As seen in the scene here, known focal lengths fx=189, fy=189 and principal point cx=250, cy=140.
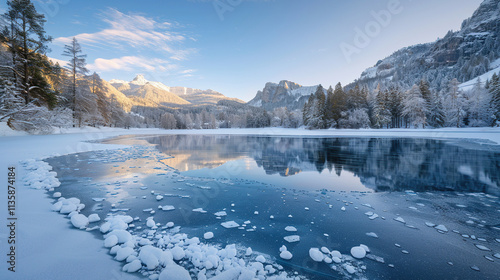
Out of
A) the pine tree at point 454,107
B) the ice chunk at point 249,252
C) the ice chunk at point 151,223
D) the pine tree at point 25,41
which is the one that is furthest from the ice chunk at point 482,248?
the pine tree at point 454,107

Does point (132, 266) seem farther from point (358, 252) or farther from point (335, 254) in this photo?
point (358, 252)

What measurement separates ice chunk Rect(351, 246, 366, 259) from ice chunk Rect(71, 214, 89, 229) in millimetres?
4854

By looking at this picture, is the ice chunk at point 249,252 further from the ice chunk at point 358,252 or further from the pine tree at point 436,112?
the pine tree at point 436,112

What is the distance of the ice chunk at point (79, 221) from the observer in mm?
3570

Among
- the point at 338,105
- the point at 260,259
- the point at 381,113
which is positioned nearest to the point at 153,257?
the point at 260,259

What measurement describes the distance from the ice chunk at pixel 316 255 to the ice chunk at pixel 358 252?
542mm

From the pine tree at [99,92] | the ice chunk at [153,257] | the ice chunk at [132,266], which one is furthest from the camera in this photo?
the pine tree at [99,92]

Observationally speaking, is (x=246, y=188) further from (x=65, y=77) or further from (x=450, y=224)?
(x=65, y=77)

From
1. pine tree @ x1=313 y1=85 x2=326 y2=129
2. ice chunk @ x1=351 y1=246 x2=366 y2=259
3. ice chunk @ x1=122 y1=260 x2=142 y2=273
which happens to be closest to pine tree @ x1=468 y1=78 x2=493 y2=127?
pine tree @ x1=313 y1=85 x2=326 y2=129

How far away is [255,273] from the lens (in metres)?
2.57

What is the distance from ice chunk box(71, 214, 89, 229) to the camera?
11.7ft

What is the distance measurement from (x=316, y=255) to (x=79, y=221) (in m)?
4.39

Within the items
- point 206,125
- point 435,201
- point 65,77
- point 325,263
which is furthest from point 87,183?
point 206,125

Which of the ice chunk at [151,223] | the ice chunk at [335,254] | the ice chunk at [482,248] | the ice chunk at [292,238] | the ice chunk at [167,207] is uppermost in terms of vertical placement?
the ice chunk at [151,223]
